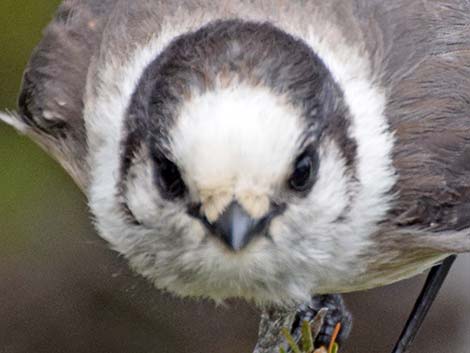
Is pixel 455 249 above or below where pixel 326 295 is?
above

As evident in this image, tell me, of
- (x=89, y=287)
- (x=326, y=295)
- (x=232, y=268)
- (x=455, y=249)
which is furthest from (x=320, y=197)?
(x=89, y=287)

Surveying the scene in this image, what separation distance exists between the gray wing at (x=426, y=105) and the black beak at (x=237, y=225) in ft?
1.99

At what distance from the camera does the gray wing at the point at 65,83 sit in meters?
4.36

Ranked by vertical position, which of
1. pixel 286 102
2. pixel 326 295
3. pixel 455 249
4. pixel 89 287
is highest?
pixel 286 102

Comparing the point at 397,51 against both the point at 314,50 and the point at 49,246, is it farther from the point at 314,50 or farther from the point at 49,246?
the point at 49,246

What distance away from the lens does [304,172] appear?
12.1 feet

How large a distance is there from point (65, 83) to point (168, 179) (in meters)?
0.84

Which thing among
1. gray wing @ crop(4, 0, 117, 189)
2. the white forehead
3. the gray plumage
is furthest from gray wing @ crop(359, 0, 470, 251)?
gray wing @ crop(4, 0, 117, 189)

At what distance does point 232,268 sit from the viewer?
377 cm

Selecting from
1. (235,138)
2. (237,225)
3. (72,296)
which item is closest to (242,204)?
(237,225)

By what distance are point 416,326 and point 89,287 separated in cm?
163

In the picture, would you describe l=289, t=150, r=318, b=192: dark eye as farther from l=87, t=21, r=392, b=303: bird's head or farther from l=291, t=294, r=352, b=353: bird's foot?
l=291, t=294, r=352, b=353: bird's foot

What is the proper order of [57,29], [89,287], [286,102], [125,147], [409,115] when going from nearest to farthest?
[286,102] → [125,147] → [409,115] → [57,29] → [89,287]

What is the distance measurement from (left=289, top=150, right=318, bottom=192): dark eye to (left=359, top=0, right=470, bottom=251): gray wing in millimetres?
445
